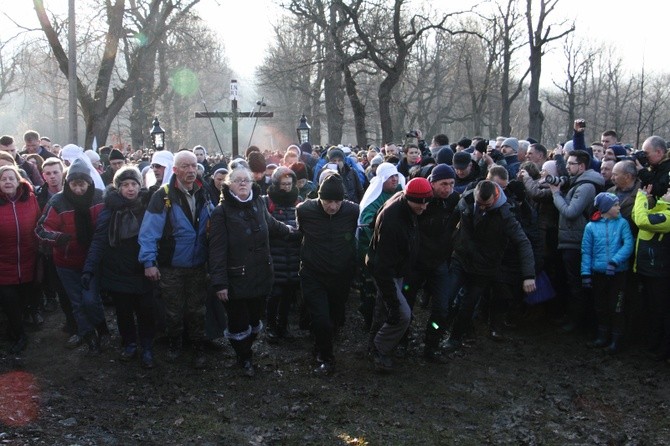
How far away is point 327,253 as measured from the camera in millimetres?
5945

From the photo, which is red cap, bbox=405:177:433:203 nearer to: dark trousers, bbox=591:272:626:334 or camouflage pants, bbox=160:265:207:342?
camouflage pants, bbox=160:265:207:342

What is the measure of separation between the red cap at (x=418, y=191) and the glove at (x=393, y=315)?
1.03 m

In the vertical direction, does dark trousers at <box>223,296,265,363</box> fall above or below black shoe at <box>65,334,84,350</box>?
above

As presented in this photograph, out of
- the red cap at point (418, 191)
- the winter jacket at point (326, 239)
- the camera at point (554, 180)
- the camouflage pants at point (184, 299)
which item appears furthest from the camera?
the camera at point (554, 180)

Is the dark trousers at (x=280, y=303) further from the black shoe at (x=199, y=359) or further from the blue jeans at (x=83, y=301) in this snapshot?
the blue jeans at (x=83, y=301)

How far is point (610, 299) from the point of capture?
6.53 m

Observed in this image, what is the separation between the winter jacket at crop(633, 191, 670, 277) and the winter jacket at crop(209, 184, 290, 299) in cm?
384

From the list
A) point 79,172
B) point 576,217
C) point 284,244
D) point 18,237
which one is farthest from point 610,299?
point 18,237

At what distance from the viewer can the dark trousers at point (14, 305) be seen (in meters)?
6.21

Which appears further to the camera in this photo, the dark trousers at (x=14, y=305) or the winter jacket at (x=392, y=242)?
the dark trousers at (x=14, y=305)

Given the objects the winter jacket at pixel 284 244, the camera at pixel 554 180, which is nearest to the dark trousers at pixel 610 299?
the camera at pixel 554 180

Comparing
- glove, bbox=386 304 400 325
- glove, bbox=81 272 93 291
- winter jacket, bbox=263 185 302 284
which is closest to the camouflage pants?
glove, bbox=81 272 93 291

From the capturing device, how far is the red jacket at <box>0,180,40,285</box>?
20.0 feet

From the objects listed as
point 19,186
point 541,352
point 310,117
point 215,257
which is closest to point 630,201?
point 541,352
